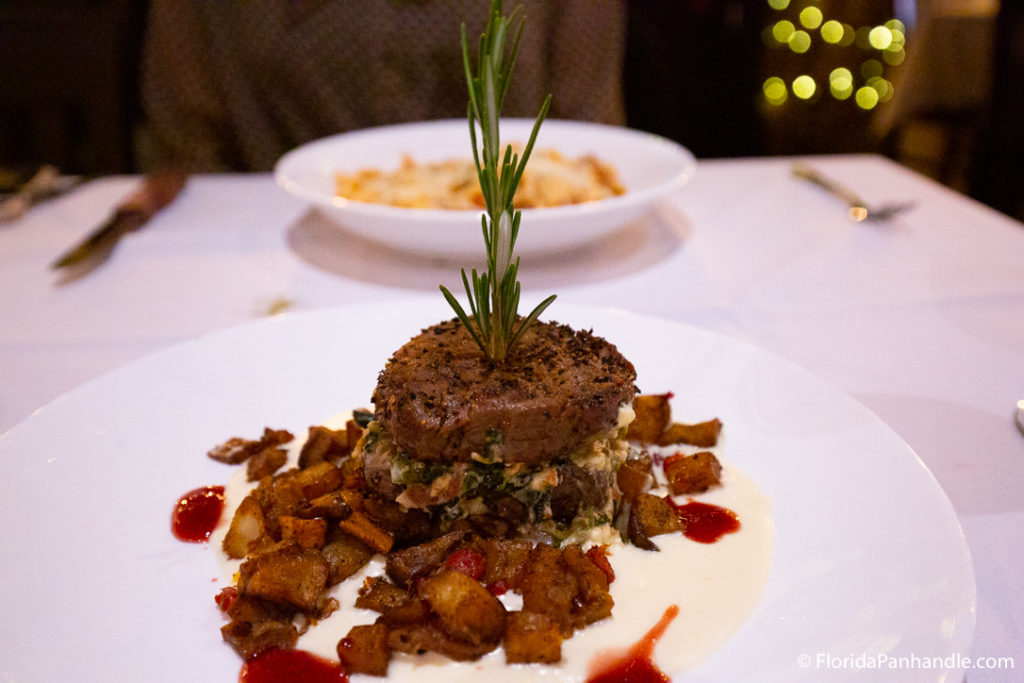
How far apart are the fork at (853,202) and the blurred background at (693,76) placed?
194cm

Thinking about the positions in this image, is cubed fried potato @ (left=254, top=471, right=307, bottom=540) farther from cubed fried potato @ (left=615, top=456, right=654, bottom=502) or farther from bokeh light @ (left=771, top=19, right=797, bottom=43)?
bokeh light @ (left=771, top=19, right=797, bottom=43)

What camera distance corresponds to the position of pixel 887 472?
5.04 feet

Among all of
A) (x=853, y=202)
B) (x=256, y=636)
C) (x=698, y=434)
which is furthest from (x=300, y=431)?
(x=853, y=202)

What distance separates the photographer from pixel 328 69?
16.3 ft

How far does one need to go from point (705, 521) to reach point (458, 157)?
2.60 m

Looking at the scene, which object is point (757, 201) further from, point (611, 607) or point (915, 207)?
point (611, 607)

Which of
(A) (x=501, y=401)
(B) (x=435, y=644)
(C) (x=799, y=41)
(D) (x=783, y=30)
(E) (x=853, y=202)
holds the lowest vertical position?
(B) (x=435, y=644)

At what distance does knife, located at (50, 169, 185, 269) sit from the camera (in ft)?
9.63

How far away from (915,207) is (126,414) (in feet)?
11.0

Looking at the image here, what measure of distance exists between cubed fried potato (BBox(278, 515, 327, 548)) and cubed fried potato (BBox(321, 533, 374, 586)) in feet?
0.08

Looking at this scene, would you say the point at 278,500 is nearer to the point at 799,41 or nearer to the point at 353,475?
the point at 353,475

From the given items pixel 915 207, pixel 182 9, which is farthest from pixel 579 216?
pixel 182 9

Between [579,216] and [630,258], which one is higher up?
[579,216]

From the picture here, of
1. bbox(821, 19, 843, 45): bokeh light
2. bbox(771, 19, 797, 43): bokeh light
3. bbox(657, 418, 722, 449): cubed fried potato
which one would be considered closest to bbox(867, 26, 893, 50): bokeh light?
bbox(821, 19, 843, 45): bokeh light
